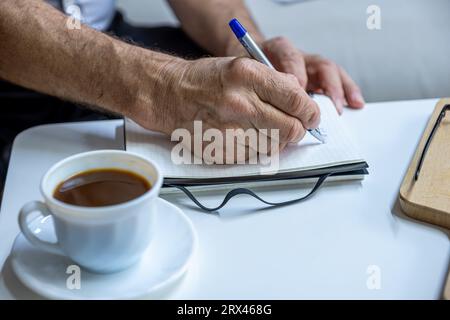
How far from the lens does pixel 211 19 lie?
1188mm

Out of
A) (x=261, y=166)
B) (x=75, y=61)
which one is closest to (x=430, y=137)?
(x=261, y=166)

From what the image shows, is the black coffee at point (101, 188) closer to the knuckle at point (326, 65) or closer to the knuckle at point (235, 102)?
the knuckle at point (235, 102)

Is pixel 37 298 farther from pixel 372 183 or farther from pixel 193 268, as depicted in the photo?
pixel 372 183

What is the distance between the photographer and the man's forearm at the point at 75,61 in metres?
0.76

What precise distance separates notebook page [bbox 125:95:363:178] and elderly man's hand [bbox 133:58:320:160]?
0.07 feet

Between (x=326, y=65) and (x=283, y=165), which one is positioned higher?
(x=326, y=65)

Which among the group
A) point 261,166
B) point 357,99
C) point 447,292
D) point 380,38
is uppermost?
point 380,38

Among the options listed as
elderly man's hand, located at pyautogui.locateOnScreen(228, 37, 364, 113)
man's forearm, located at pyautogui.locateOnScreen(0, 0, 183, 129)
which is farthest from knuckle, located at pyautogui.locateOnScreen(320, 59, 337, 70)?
man's forearm, located at pyautogui.locateOnScreen(0, 0, 183, 129)

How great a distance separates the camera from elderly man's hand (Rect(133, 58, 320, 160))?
0.71m

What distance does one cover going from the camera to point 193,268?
22.5 inches

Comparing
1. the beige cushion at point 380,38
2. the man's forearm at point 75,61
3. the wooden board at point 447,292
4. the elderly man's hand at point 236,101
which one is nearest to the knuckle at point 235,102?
the elderly man's hand at point 236,101

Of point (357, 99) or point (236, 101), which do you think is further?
point (357, 99)

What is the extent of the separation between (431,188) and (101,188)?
1.17ft

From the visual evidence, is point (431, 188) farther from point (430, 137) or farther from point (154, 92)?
point (154, 92)
